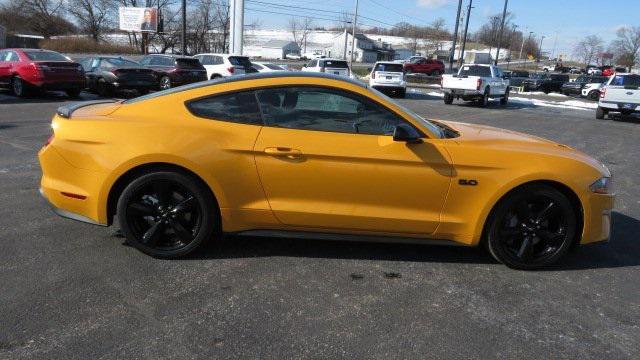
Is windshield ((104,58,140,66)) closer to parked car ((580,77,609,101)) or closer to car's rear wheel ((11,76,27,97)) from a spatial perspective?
car's rear wheel ((11,76,27,97))

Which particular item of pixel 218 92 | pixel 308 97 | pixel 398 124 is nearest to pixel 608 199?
pixel 398 124

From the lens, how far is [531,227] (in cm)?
384

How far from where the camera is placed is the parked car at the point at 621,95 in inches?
689

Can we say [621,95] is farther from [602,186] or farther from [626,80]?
[602,186]

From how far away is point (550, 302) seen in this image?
3.43 meters

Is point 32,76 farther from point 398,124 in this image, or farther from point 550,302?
point 550,302

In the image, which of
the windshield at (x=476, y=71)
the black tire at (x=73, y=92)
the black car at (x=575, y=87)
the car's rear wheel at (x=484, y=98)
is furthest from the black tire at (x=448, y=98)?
the black car at (x=575, y=87)

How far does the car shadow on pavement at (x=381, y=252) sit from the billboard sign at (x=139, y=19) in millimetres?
52519

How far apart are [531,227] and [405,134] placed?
4.16 ft

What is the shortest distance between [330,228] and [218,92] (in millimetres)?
1352

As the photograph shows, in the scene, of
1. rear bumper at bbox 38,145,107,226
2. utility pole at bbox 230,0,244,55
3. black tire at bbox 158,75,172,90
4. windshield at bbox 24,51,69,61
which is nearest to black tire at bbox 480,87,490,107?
black tire at bbox 158,75,172,90

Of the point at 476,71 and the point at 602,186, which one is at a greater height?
the point at 476,71

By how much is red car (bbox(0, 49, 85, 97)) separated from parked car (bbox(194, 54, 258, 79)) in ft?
21.2

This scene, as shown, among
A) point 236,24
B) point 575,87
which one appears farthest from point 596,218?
point 575,87
